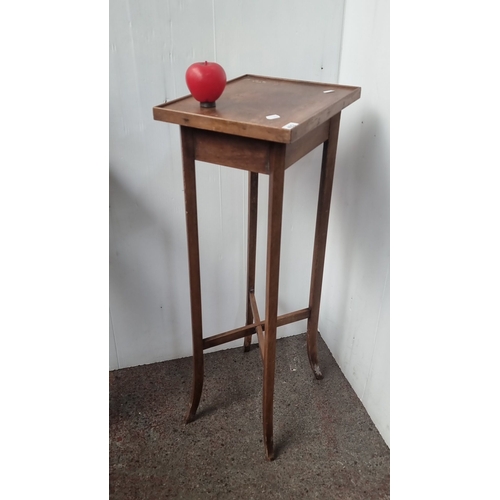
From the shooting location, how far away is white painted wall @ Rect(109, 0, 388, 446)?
1.32 m

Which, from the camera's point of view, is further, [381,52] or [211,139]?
[381,52]

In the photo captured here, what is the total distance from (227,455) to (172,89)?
120cm

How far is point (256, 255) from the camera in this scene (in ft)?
5.76

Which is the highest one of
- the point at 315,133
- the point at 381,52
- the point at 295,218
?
the point at 381,52

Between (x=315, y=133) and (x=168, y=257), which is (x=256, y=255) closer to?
(x=168, y=257)

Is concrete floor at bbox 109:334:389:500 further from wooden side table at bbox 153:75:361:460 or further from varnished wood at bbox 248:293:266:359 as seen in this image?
varnished wood at bbox 248:293:266:359

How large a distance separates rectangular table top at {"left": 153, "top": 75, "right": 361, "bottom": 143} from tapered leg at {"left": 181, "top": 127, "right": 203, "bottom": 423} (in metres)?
0.08

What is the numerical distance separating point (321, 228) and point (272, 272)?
350 millimetres

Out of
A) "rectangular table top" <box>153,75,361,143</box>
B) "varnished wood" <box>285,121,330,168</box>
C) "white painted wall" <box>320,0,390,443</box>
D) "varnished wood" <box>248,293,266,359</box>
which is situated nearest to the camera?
"rectangular table top" <box>153,75,361,143</box>

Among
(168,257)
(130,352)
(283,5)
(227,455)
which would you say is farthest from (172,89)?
(227,455)

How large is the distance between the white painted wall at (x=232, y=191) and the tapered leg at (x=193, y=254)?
Result: 0.33 metres

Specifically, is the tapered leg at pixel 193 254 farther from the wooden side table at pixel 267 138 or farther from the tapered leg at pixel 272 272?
the tapered leg at pixel 272 272

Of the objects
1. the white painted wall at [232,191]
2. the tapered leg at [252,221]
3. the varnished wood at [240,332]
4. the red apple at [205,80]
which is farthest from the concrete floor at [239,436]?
the red apple at [205,80]

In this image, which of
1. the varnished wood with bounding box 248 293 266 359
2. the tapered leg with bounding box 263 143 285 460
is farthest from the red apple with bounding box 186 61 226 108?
the varnished wood with bounding box 248 293 266 359
